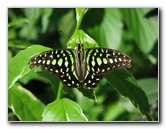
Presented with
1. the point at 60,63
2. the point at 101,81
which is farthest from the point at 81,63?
the point at 101,81

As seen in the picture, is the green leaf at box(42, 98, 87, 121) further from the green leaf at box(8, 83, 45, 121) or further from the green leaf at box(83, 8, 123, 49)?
the green leaf at box(83, 8, 123, 49)

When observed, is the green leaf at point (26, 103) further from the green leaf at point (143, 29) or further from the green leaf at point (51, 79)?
the green leaf at point (143, 29)

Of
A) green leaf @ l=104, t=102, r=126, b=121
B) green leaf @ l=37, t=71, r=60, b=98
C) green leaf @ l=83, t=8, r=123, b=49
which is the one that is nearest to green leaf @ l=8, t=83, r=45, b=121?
green leaf @ l=37, t=71, r=60, b=98

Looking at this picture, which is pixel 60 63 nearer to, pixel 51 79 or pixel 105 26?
pixel 51 79

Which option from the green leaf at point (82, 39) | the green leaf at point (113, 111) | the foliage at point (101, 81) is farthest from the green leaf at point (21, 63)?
the green leaf at point (113, 111)
